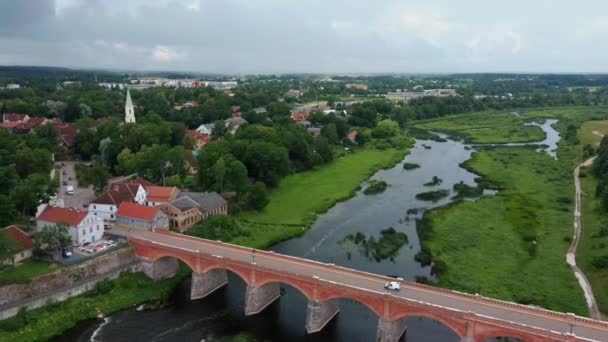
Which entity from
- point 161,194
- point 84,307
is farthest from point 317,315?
point 161,194

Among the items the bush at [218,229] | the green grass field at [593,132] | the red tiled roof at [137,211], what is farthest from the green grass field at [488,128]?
the red tiled roof at [137,211]

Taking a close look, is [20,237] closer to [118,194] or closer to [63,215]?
[63,215]

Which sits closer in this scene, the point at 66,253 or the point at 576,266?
the point at 66,253

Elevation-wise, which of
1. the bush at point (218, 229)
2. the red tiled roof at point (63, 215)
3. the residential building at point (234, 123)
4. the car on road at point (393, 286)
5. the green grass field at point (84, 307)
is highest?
the residential building at point (234, 123)

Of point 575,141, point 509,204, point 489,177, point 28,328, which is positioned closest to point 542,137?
point 575,141

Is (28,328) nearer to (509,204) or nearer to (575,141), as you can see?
(509,204)

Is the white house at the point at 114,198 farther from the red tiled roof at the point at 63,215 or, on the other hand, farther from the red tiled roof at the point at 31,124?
the red tiled roof at the point at 31,124
